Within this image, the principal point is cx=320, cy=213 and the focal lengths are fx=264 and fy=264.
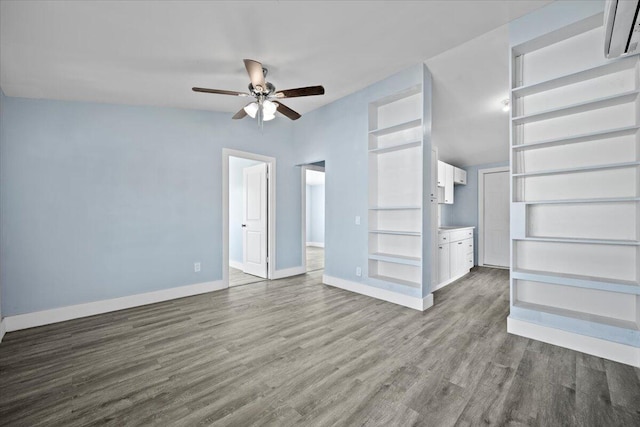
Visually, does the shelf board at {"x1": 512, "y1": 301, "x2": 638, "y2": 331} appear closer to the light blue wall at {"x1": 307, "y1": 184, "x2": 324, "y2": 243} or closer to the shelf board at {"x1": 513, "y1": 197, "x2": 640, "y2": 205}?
the shelf board at {"x1": 513, "y1": 197, "x2": 640, "y2": 205}

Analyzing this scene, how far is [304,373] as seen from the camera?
189 cm

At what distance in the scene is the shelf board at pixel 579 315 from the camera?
203 centimetres

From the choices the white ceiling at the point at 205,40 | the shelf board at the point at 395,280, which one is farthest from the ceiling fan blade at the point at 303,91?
the shelf board at the point at 395,280

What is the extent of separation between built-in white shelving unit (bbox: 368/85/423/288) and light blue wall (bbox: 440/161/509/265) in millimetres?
2744

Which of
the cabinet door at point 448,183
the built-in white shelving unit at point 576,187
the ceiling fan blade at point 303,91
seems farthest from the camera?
the cabinet door at point 448,183

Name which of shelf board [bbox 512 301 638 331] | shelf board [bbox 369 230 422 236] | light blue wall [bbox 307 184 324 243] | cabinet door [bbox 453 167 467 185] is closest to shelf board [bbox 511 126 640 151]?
shelf board [bbox 369 230 422 236]

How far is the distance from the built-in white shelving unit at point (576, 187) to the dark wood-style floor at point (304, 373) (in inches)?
17.1

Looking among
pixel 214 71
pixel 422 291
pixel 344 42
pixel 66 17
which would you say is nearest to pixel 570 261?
pixel 422 291

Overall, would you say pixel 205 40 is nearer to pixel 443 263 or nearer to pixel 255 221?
pixel 255 221

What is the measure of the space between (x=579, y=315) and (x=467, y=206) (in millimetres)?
3857

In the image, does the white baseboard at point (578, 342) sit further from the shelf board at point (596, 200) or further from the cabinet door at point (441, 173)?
the cabinet door at point (441, 173)

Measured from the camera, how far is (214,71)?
107 inches

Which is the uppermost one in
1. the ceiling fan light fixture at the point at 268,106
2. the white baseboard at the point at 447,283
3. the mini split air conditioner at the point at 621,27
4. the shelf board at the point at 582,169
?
the ceiling fan light fixture at the point at 268,106

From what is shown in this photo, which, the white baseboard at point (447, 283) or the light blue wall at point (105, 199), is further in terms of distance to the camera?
the white baseboard at point (447, 283)
